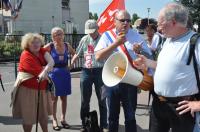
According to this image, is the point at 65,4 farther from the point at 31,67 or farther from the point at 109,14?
the point at 31,67

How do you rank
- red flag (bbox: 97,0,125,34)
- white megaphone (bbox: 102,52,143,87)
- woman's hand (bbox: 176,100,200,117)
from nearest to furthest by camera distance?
1. woman's hand (bbox: 176,100,200,117)
2. white megaphone (bbox: 102,52,143,87)
3. red flag (bbox: 97,0,125,34)

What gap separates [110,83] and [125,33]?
68 centimetres

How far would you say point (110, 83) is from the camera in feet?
14.6

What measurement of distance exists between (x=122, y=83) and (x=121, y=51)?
Answer: 0.44 m

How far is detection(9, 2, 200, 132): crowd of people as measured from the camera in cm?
349

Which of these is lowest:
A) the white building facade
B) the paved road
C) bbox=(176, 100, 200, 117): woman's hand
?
the paved road

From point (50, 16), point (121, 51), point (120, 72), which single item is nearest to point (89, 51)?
point (121, 51)

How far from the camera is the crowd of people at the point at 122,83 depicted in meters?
3.49

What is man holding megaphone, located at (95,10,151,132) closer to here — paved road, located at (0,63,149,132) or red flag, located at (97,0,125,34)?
paved road, located at (0,63,149,132)

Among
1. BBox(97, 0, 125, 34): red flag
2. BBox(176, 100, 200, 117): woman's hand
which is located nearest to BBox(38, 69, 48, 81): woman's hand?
BBox(176, 100, 200, 117): woman's hand

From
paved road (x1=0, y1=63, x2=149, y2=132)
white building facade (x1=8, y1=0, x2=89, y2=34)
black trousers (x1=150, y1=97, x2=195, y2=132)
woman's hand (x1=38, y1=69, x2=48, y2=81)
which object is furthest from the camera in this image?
white building facade (x1=8, y1=0, x2=89, y2=34)

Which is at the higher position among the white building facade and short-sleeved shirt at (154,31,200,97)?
the white building facade

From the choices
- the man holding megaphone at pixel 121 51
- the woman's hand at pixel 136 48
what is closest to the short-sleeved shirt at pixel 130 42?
the man holding megaphone at pixel 121 51

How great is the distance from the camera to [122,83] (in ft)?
16.2
